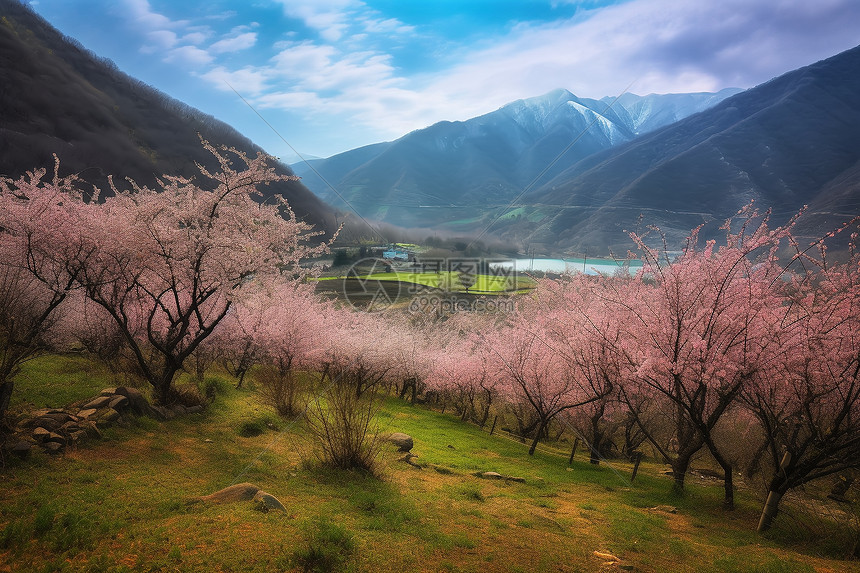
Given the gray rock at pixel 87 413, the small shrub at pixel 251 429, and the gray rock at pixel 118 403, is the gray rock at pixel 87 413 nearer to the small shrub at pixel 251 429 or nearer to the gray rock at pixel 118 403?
the gray rock at pixel 118 403

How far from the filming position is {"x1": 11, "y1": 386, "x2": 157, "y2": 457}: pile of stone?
8828 millimetres

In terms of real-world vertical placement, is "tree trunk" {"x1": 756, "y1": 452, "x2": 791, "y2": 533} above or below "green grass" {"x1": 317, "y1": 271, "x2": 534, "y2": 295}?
below

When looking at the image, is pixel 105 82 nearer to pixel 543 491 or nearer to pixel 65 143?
pixel 65 143

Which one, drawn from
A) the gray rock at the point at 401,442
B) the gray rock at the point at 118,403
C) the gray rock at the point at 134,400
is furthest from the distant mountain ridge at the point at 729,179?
the gray rock at the point at 118,403

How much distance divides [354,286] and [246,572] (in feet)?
177

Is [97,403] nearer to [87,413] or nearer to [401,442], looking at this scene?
[87,413]

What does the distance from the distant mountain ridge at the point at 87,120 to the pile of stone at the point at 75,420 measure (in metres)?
62.0

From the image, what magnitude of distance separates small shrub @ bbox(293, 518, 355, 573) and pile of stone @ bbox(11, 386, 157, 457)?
662 cm

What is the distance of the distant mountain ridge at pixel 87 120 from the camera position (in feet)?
288

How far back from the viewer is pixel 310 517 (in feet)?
24.8

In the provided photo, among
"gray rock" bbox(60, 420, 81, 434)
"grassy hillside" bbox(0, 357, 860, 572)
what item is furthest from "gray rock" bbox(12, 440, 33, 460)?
"gray rock" bbox(60, 420, 81, 434)

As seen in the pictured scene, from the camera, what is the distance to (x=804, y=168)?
153250 millimetres

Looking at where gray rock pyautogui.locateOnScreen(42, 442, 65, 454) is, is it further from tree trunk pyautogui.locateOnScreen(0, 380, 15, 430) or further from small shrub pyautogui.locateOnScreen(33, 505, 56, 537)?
small shrub pyautogui.locateOnScreen(33, 505, 56, 537)

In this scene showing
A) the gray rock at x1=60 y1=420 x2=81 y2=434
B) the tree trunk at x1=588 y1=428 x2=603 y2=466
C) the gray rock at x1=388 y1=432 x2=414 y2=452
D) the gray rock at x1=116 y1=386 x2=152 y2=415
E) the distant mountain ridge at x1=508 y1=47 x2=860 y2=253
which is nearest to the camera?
the gray rock at x1=60 y1=420 x2=81 y2=434
